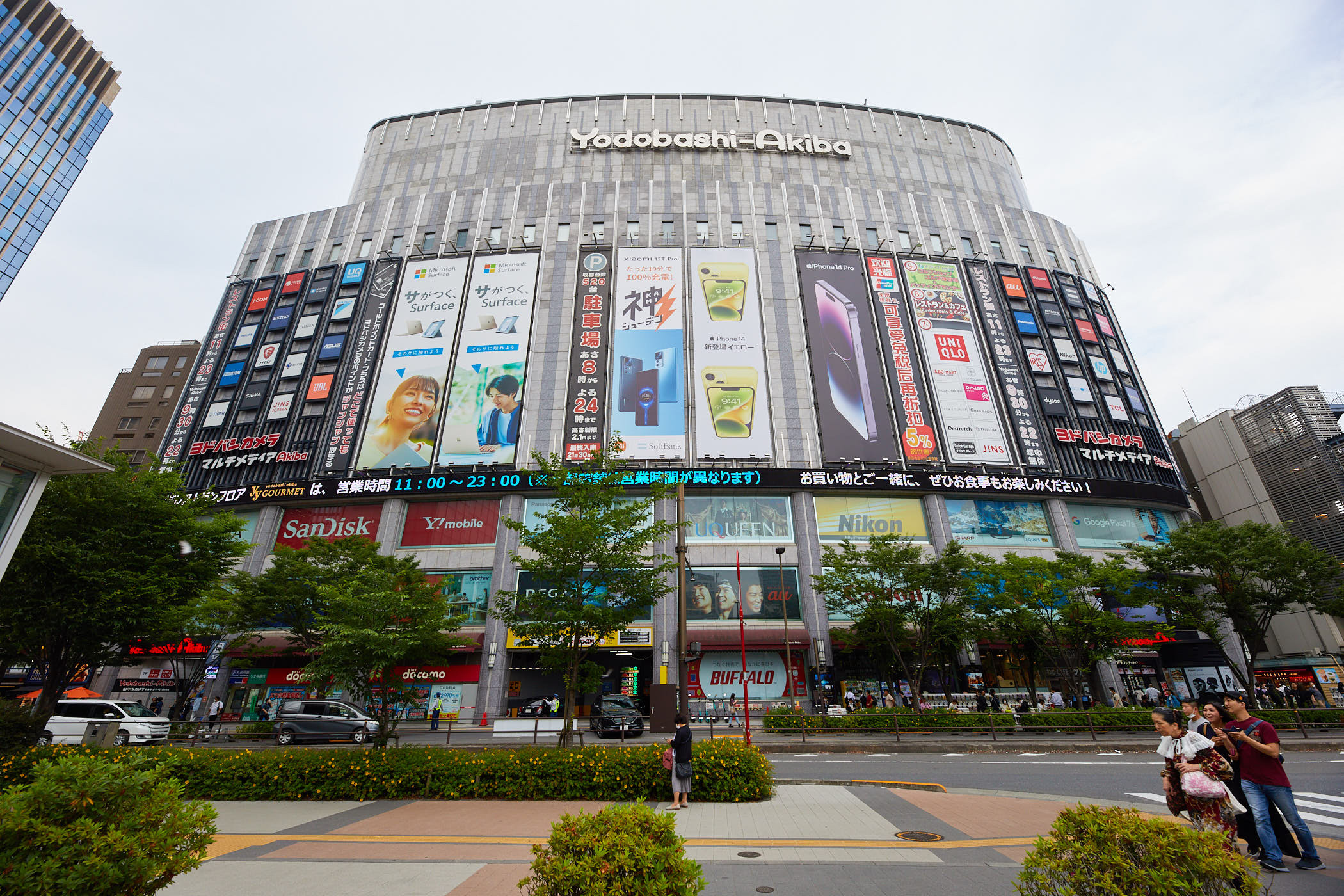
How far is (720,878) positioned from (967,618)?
24412 millimetres

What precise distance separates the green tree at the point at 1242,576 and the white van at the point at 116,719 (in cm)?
4539

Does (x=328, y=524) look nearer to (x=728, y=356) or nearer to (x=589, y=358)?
(x=589, y=358)

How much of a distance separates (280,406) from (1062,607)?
47663 mm

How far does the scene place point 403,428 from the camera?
3722cm

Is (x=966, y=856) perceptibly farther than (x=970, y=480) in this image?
No

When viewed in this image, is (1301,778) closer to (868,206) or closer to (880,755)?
(880,755)

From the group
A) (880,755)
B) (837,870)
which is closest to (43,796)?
(837,870)

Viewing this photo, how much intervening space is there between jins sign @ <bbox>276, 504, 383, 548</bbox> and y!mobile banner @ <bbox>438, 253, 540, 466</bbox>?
557cm

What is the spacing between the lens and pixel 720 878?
7.03 metres

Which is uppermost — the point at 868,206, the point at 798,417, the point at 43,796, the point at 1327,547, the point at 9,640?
the point at 868,206

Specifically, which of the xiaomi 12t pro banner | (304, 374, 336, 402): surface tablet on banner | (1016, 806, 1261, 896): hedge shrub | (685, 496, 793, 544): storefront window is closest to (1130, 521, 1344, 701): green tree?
the xiaomi 12t pro banner

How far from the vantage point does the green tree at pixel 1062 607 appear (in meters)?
25.6

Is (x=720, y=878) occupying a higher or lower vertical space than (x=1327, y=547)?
lower

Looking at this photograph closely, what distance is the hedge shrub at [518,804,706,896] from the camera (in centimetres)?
405
